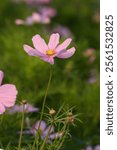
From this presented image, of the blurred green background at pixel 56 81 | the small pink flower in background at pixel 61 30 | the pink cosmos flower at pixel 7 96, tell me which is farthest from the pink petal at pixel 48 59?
the small pink flower in background at pixel 61 30

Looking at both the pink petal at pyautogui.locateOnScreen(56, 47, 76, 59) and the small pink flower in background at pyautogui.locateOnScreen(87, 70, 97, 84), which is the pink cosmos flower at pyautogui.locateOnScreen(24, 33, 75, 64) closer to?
the pink petal at pyautogui.locateOnScreen(56, 47, 76, 59)

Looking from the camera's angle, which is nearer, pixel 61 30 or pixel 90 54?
pixel 90 54

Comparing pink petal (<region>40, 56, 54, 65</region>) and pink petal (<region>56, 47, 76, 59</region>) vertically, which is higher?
pink petal (<region>56, 47, 76, 59</region>)

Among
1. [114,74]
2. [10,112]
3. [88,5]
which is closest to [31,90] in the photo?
[10,112]

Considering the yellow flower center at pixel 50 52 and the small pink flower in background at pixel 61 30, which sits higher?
the small pink flower in background at pixel 61 30

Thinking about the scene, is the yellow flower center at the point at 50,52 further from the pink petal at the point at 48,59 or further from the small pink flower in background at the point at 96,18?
the small pink flower in background at the point at 96,18

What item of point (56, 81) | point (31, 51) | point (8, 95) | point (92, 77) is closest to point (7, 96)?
point (8, 95)

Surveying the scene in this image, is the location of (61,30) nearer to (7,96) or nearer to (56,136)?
(56,136)

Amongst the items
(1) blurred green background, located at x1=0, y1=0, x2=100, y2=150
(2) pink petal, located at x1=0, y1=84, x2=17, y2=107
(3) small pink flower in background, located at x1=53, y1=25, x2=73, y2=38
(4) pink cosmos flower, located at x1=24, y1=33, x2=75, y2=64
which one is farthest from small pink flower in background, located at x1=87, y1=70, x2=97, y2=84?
(2) pink petal, located at x1=0, y1=84, x2=17, y2=107

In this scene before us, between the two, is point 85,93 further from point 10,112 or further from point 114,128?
point 114,128
